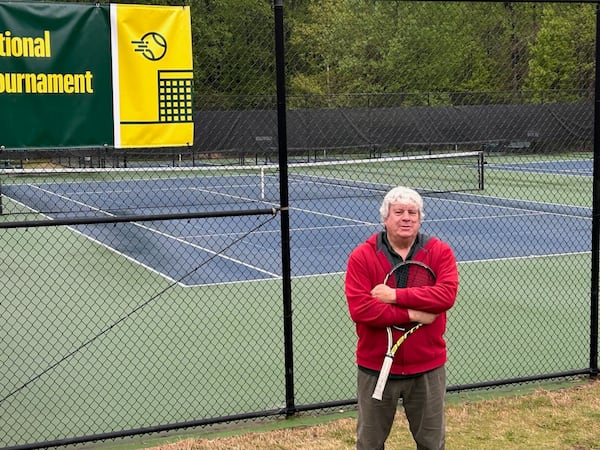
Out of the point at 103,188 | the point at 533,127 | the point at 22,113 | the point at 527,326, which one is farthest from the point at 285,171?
the point at 103,188

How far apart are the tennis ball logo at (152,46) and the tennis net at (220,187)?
43.0 feet

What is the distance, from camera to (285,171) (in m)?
6.56

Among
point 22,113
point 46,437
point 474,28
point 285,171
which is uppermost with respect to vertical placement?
point 474,28

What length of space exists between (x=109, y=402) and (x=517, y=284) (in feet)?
19.8

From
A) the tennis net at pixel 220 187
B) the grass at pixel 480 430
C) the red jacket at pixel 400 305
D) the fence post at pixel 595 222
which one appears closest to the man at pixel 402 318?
the red jacket at pixel 400 305

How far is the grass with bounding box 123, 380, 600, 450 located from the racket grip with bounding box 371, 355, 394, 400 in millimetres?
1707

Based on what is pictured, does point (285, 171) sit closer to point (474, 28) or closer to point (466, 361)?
point (466, 361)

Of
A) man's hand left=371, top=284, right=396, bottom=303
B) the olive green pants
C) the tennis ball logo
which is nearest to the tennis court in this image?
the tennis ball logo

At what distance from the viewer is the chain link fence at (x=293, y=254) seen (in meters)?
7.20

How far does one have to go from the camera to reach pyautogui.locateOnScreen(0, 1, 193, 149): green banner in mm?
5852

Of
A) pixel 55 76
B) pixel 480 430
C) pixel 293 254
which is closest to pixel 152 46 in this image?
pixel 55 76

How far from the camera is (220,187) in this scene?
26.9 meters

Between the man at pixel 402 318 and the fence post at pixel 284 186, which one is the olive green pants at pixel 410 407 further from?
the fence post at pixel 284 186

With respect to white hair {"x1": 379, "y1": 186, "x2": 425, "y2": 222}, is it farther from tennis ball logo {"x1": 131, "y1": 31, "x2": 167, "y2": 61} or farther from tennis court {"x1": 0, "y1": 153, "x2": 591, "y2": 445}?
tennis court {"x1": 0, "y1": 153, "x2": 591, "y2": 445}
